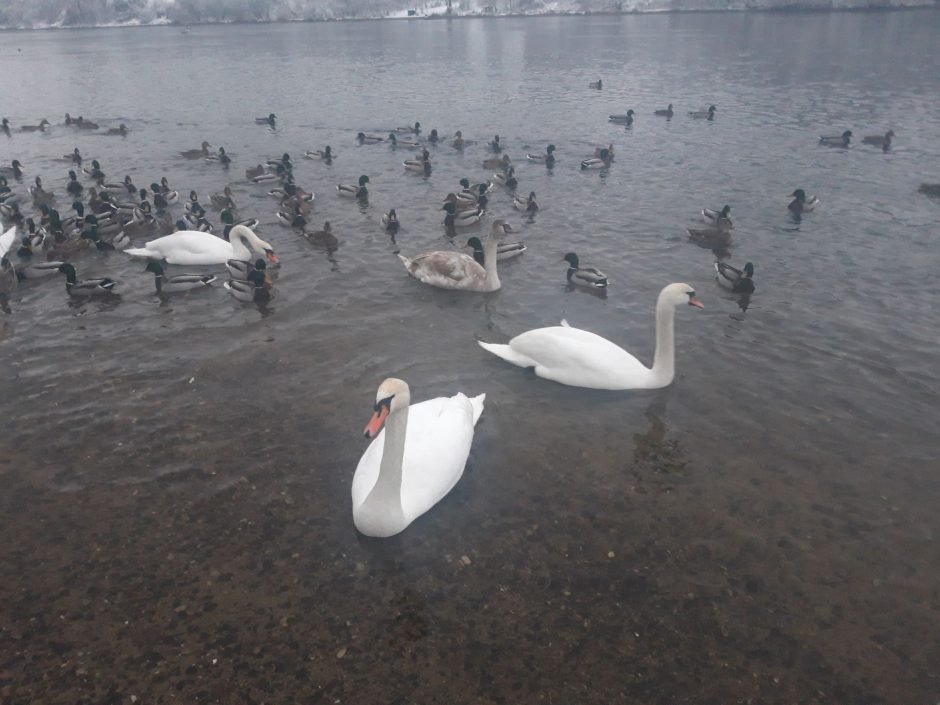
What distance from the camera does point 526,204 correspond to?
2025cm

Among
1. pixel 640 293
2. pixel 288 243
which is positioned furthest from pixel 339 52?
pixel 640 293

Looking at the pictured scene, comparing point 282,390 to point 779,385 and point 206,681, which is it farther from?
point 779,385

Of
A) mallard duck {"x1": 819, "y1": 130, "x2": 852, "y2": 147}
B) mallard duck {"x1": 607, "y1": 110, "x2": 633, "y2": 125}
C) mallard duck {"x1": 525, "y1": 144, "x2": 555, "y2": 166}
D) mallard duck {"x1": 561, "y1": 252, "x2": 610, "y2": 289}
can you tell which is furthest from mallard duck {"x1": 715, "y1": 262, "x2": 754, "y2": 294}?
mallard duck {"x1": 607, "y1": 110, "x2": 633, "y2": 125}

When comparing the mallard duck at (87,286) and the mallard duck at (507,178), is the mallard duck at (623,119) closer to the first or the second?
the mallard duck at (507,178)

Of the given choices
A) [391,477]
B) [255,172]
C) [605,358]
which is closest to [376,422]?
[391,477]

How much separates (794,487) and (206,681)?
24.2 ft

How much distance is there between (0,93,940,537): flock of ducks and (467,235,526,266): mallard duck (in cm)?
3

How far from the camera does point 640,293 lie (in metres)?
14.8

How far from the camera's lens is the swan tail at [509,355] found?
1132 centimetres

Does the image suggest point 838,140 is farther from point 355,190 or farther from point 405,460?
point 405,460

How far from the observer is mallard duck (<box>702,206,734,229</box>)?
17.9m

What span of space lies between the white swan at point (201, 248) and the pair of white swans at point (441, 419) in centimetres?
788

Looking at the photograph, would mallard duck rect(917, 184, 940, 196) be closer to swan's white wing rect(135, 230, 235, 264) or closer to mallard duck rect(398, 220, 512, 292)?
mallard duck rect(398, 220, 512, 292)

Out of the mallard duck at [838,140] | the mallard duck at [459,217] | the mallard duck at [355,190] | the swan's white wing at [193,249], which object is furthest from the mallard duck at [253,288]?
the mallard duck at [838,140]
